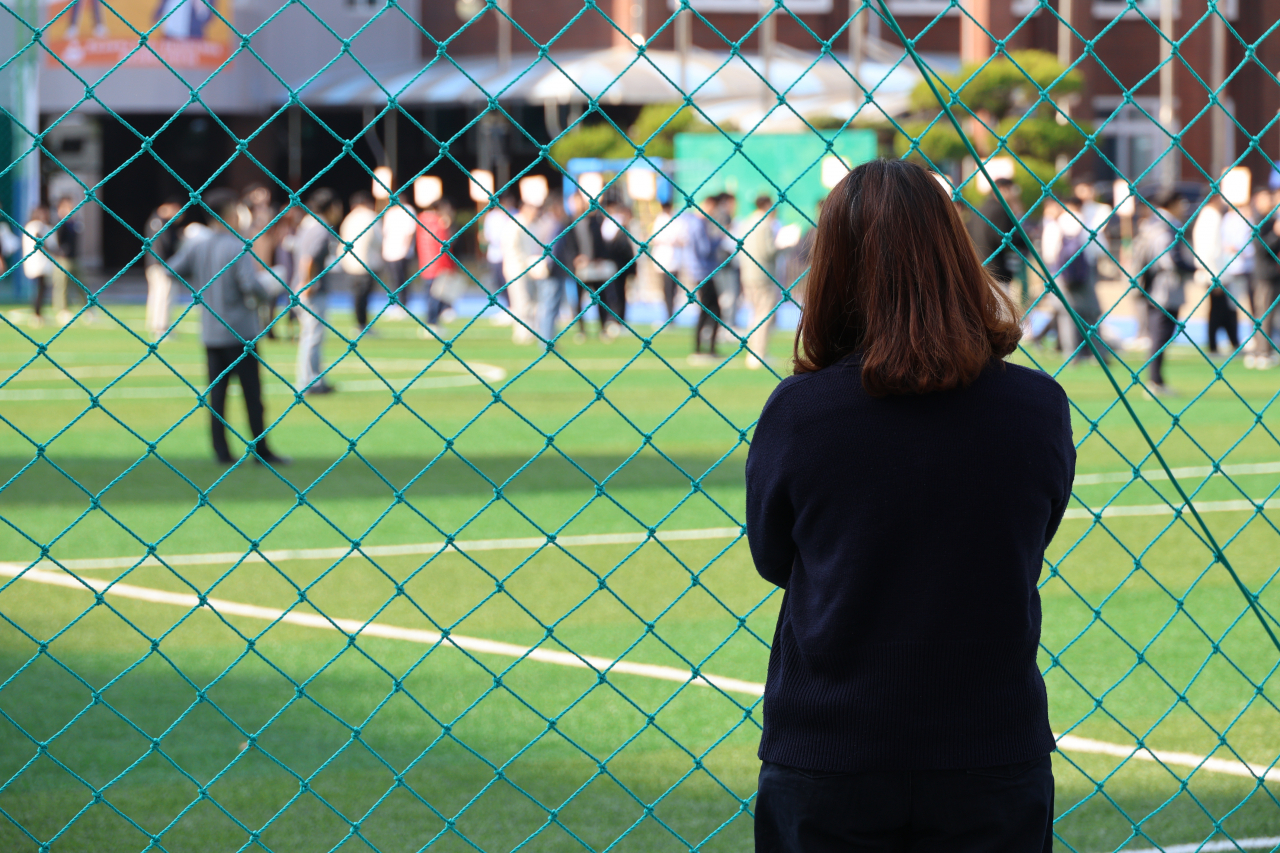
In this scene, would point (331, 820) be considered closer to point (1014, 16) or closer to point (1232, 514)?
point (1232, 514)

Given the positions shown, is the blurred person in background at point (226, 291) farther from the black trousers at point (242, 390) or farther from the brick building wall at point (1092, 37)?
the brick building wall at point (1092, 37)

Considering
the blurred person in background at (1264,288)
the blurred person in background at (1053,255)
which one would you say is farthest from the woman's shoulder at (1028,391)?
the blurred person in background at (1053,255)

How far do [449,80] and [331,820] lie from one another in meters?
36.1

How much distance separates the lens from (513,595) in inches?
265

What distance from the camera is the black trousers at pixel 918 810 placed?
214 cm

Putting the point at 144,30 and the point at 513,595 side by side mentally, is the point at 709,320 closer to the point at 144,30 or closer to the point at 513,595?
the point at 513,595

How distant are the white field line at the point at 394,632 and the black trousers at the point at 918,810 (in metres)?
2.52

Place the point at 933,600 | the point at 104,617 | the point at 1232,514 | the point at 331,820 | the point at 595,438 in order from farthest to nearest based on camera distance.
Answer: the point at 595,438 → the point at 1232,514 → the point at 104,617 → the point at 331,820 → the point at 933,600

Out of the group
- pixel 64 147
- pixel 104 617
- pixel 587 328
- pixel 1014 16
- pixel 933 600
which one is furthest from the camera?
pixel 64 147

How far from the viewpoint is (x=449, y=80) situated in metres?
38.4

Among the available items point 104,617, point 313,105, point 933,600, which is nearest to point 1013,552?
point 933,600

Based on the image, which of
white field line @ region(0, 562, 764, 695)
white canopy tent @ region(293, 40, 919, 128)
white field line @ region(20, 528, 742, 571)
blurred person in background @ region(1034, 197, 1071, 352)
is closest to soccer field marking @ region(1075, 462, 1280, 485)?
white field line @ region(20, 528, 742, 571)

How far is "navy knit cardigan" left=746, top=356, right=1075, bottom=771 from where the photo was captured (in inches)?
83.4

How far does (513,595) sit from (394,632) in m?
0.96
